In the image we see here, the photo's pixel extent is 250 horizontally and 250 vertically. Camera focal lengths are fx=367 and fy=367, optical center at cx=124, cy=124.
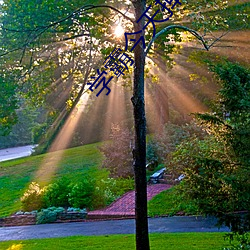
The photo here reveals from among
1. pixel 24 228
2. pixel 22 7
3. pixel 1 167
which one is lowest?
pixel 1 167

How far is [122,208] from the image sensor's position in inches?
411

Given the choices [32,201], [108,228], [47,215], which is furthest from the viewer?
[32,201]

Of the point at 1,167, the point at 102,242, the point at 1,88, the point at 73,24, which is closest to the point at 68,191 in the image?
the point at 1,88

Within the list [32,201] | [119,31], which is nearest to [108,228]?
[32,201]

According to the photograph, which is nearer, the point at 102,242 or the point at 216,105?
the point at 216,105

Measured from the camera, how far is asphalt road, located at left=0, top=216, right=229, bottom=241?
809 centimetres

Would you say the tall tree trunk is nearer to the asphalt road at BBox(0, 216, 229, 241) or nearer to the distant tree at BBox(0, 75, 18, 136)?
the asphalt road at BBox(0, 216, 229, 241)

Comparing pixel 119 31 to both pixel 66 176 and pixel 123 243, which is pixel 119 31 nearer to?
pixel 123 243

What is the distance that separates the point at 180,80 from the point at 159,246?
17.7 metres

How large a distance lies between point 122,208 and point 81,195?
1.45m

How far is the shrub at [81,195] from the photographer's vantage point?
10969 mm

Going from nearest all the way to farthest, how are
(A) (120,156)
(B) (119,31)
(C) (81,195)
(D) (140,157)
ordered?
(D) (140,157) < (B) (119,31) < (C) (81,195) < (A) (120,156)

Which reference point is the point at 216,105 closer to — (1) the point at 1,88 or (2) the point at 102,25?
(2) the point at 102,25

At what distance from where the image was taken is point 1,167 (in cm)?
2334
